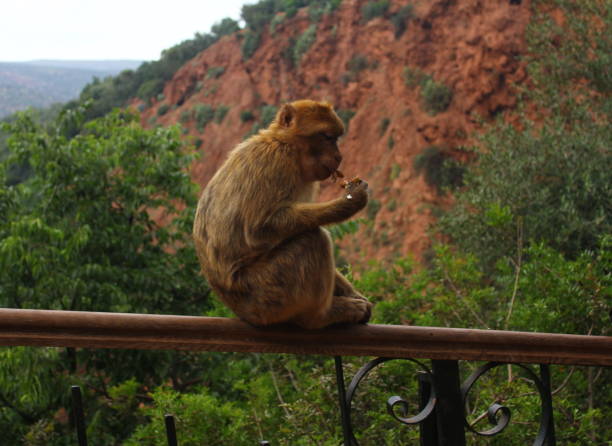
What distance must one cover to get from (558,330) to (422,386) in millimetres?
4238

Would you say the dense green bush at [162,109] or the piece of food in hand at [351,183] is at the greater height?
the dense green bush at [162,109]

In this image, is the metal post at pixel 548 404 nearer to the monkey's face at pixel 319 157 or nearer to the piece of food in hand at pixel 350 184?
the piece of food in hand at pixel 350 184

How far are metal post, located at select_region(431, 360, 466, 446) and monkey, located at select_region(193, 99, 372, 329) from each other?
70 cm

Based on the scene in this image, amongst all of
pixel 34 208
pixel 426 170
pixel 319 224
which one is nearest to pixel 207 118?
pixel 426 170

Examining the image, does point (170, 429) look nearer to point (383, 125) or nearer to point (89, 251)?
point (89, 251)

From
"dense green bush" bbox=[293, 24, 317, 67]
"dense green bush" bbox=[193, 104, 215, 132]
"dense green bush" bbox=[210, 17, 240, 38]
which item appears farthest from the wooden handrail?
"dense green bush" bbox=[210, 17, 240, 38]

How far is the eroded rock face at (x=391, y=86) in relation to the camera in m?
20.8

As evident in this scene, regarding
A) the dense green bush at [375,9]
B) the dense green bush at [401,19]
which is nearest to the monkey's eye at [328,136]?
the dense green bush at [401,19]

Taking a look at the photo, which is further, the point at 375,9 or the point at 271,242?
the point at 375,9

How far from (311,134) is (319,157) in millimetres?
109

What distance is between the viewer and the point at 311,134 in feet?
9.93

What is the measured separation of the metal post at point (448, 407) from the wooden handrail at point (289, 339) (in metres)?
0.07

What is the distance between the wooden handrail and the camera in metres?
1.59

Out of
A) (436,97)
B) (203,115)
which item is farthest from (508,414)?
(203,115)
